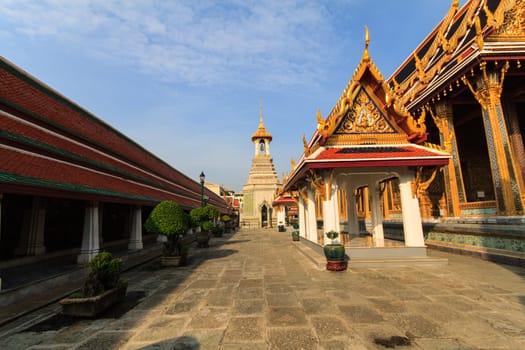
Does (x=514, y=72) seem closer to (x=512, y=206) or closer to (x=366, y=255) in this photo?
(x=512, y=206)

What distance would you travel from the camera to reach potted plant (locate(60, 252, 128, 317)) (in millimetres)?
4676

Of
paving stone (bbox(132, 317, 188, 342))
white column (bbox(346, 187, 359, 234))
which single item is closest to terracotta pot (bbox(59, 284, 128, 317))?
paving stone (bbox(132, 317, 188, 342))

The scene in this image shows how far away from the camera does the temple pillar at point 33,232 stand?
9406mm

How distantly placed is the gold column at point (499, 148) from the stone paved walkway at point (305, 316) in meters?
2.96

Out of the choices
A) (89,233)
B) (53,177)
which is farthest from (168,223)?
(53,177)

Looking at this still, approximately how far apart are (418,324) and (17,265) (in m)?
12.2

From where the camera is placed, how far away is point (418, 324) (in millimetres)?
4012

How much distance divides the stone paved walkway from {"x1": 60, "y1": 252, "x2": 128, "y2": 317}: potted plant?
21 cm

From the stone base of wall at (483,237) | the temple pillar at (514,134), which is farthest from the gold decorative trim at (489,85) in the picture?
the stone base of wall at (483,237)

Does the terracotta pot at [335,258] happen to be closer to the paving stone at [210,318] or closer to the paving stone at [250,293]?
the paving stone at [250,293]

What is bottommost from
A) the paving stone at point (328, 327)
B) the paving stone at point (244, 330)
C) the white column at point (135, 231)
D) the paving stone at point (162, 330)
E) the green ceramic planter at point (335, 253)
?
the paving stone at point (328, 327)

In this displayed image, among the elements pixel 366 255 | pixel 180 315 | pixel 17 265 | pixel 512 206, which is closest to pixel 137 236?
pixel 17 265

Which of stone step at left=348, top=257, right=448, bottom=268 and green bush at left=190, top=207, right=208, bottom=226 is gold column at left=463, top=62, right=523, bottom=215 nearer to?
stone step at left=348, top=257, right=448, bottom=268

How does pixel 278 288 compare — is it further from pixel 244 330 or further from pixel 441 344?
→ pixel 441 344
